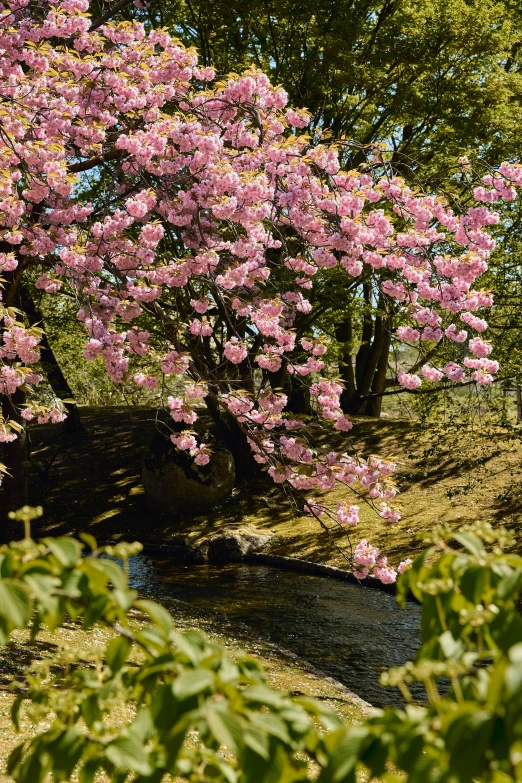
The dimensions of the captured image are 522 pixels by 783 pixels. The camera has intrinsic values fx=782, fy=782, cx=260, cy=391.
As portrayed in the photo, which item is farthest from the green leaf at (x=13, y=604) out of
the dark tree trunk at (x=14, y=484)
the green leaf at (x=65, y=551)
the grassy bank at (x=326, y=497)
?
the grassy bank at (x=326, y=497)

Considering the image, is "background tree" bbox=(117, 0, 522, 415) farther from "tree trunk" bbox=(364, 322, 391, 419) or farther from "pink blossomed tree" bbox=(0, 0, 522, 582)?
"pink blossomed tree" bbox=(0, 0, 522, 582)

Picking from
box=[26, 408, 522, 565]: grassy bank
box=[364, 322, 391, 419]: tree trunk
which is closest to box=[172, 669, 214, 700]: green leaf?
box=[26, 408, 522, 565]: grassy bank

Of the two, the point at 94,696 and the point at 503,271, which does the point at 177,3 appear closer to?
the point at 503,271

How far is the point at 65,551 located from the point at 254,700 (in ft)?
1.94

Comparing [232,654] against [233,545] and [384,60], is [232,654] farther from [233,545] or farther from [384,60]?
[384,60]

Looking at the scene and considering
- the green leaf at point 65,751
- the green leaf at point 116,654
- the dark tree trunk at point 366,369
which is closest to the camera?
the green leaf at point 65,751

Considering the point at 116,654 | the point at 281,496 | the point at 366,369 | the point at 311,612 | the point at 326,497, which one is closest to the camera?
the point at 116,654

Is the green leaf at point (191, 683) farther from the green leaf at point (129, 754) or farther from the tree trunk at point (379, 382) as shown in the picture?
the tree trunk at point (379, 382)

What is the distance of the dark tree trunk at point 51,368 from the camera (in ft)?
53.2

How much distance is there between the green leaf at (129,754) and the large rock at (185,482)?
16513 millimetres

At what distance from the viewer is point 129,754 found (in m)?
1.79

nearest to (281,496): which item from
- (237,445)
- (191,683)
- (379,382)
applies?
(237,445)

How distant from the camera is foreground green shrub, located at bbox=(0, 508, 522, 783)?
1623 mm

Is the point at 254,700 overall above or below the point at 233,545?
above
